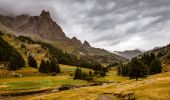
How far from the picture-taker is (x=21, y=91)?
122188 millimetres

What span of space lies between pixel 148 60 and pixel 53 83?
74.7 metres

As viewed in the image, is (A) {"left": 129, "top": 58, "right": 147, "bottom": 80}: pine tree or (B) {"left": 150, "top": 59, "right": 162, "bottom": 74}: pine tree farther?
(B) {"left": 150, "top": 59, "right": 162, "bottom": 74}: pine tree

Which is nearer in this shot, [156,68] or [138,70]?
[138,70]

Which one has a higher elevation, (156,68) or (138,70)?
(156,68)

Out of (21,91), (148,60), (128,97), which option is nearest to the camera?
(128,97)

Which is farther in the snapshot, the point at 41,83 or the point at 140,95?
the point at 41,83

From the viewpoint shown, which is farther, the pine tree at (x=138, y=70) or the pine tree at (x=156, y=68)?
the pine tree at (x=156, y=68)

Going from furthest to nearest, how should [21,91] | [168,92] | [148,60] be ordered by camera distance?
[148,60] < [21,91] < [168,92]

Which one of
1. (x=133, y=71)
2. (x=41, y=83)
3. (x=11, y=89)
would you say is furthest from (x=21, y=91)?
(x=133, y=71)

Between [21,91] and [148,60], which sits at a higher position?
[148,60]

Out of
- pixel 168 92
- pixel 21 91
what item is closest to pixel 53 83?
pixel 21 91

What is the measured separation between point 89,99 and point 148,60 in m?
136

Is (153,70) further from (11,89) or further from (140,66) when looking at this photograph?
(11,89)

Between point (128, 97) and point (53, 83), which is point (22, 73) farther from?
point (128, 97)
